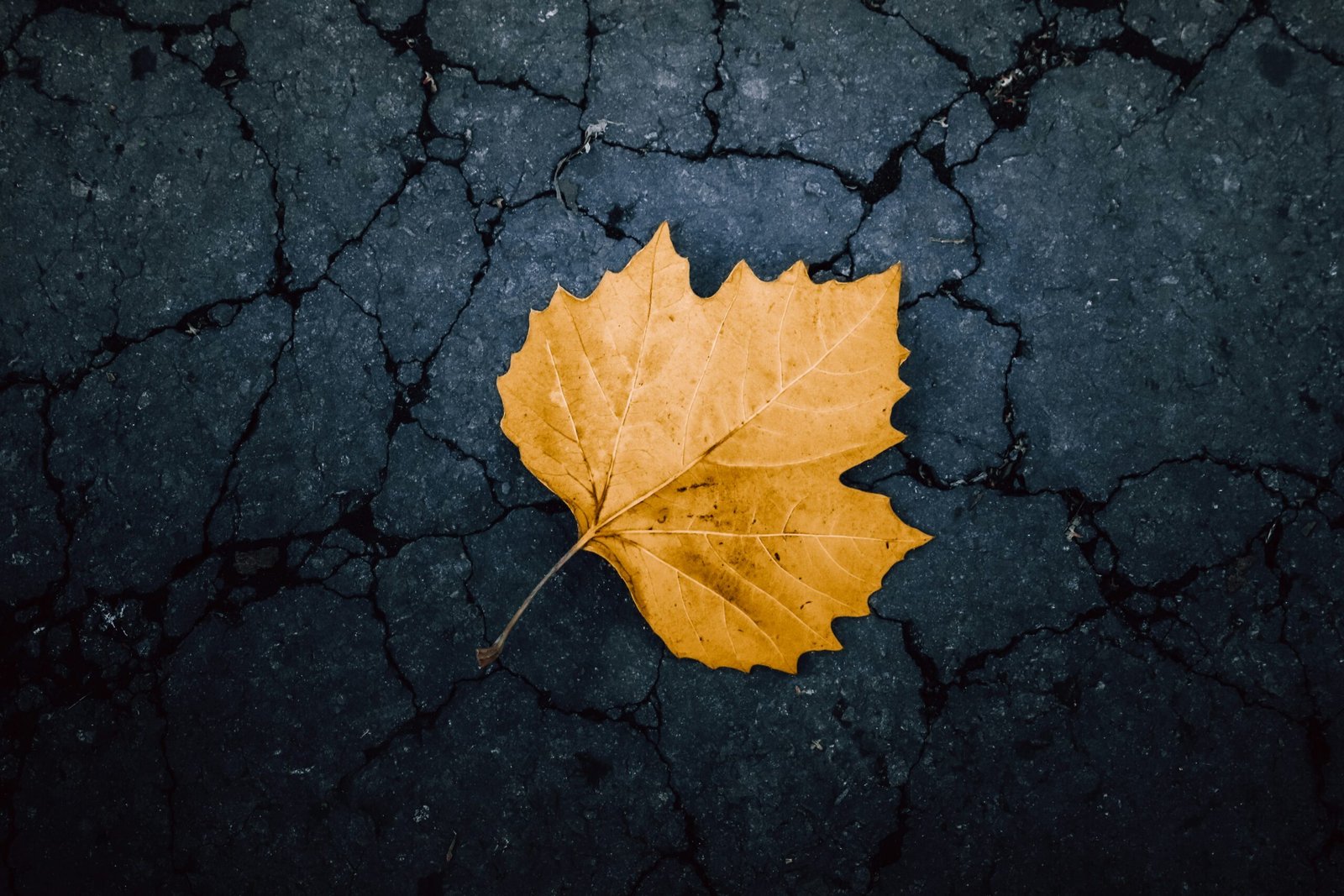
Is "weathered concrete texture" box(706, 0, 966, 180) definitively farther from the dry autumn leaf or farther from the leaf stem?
the leaf stem

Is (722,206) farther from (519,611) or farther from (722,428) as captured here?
(519,611)

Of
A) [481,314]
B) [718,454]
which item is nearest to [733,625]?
[718,454]

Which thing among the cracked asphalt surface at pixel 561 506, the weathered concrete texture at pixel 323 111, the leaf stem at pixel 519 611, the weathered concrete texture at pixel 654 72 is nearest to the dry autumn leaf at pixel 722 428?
the leaf stem at pixel 519 611

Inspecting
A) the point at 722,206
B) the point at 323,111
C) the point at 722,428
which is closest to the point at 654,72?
the point at 722,206

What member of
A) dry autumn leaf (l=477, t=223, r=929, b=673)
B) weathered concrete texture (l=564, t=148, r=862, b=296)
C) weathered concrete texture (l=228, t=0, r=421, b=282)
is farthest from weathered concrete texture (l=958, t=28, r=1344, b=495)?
weathered concrete texture (l=228, t=0, r=421, b=282)

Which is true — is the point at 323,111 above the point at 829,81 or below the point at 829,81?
above
